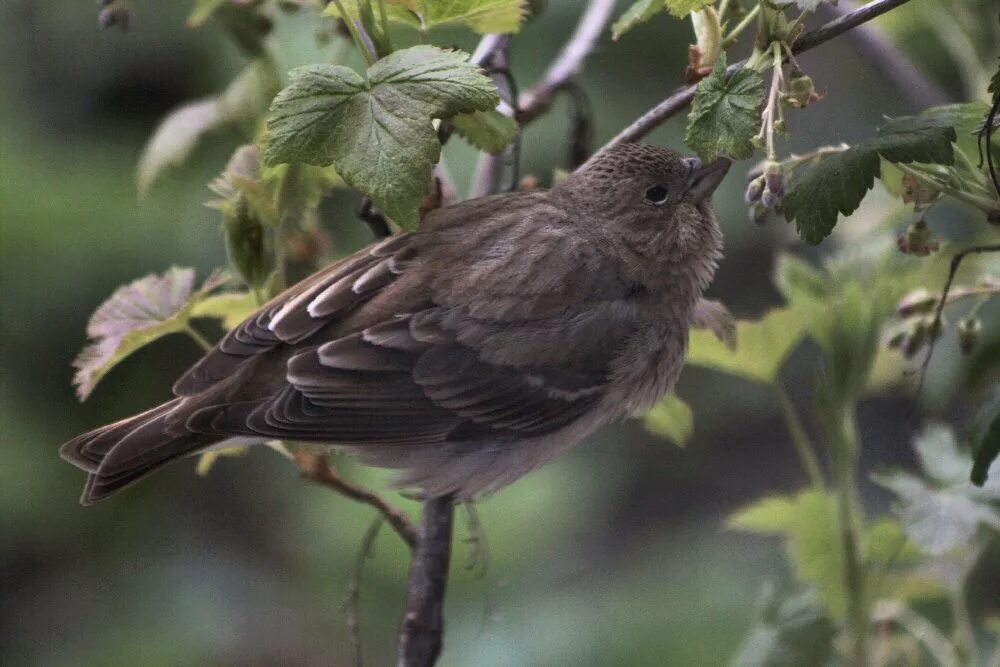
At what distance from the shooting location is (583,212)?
1.80 meters

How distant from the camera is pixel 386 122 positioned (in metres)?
1.23

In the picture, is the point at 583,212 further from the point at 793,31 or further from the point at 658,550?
the point at 658,550

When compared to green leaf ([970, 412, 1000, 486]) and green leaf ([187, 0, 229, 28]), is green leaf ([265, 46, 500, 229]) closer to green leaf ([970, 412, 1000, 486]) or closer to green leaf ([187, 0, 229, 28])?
green leaf ([187, 0, 229, 28])

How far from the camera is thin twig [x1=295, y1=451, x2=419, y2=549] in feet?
5.08

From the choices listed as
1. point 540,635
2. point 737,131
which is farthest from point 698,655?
point 737,131

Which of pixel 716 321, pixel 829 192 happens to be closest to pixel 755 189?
pixel 829 192

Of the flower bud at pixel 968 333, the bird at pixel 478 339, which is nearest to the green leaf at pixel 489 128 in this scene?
the bird at pixel 478 339

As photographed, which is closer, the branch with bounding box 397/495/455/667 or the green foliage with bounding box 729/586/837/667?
the branch with bounding box 397/495/455/667

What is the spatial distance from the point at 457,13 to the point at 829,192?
0.49 metres

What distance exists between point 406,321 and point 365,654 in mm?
2099

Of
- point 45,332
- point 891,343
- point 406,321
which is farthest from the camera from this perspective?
point 45,332

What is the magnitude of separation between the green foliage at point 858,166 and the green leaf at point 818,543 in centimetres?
62

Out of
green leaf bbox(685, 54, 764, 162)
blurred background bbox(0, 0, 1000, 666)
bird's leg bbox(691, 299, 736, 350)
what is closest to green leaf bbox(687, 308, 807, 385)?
bird's leg bbox(691, 299, 736, 350)

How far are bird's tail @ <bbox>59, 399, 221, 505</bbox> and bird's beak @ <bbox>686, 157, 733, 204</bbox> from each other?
2.66 ft
